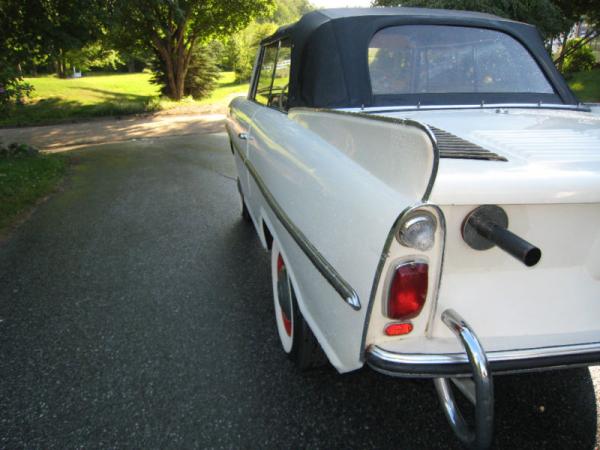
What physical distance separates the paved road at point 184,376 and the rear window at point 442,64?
1665mm

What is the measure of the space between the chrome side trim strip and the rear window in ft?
3.02

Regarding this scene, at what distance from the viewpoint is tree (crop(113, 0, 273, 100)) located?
611 inches

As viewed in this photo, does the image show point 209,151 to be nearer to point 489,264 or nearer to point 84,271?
point 84,271

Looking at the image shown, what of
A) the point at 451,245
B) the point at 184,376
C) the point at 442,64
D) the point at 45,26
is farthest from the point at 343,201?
the point at 45,26

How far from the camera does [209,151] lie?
874 centimetres

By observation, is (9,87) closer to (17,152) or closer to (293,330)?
(17,152)

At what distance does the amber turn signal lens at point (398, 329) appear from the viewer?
1.31 meters

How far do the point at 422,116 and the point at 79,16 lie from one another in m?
8.46

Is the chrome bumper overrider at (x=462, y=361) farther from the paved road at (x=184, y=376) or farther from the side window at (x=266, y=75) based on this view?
the side window at (x=266, y=75)

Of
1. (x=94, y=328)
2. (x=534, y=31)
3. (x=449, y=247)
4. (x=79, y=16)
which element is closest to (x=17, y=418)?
(x=94, y=328)

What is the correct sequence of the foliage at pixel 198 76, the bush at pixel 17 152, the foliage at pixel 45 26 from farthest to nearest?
the foliage at pixel 198 76
the bush at pixel 17 152
the foliage at pixel 45 26

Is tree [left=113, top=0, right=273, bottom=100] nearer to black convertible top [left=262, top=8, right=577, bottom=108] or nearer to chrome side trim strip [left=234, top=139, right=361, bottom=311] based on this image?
black convertible top [left=262, top=8, right=577, bottom=108]

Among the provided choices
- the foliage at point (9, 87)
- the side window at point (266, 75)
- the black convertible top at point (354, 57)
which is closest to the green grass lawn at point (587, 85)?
the black convertible top at point (354, 57)

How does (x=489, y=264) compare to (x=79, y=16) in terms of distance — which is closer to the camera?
(x=489, y=264)
